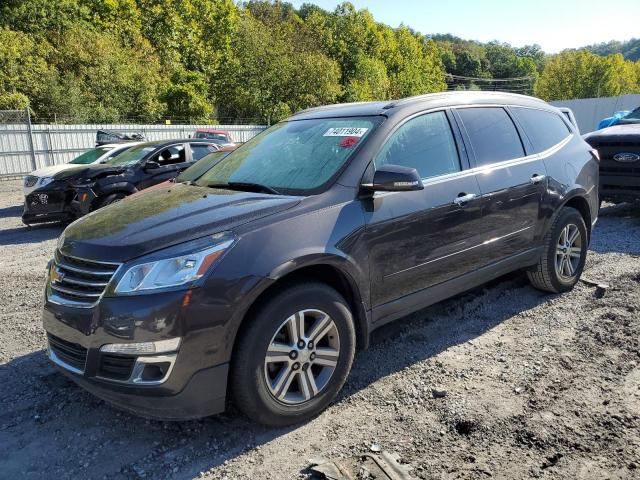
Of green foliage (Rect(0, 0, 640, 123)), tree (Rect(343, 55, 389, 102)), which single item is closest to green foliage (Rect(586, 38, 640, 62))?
green foliage (Rect(0, 0, 640, 123))

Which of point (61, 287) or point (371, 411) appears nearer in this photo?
point (61, 287)

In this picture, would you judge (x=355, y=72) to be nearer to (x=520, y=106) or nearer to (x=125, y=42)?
(x=125, y=42)

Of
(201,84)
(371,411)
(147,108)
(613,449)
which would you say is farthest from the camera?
(201,84)

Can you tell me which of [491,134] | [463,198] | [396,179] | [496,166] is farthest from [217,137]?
[396,179]

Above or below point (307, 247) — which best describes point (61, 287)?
below

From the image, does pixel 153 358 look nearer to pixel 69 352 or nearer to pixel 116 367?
pixel 116 367

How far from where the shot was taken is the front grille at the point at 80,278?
2664 millimetres

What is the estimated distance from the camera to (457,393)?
3.30m

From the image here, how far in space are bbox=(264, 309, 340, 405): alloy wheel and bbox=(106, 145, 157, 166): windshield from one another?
8.01 metres

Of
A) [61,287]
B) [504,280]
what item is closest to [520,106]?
[504,280]

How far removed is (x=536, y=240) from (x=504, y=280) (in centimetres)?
98

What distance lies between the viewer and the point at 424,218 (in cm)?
352

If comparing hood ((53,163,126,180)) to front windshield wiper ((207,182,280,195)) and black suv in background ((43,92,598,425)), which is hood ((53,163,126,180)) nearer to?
black suv in background ((43,92,598,425))

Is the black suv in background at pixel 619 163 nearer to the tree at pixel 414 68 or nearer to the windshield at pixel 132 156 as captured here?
the windshield at pixel 132 156
